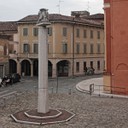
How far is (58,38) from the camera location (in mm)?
55344

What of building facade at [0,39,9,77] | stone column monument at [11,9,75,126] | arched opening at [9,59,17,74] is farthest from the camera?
arched opening at [9,59,17,74]

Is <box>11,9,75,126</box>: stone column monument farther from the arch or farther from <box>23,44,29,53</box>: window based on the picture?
<box>23,44,29,53</box>: window

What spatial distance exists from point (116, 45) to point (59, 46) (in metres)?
25.4

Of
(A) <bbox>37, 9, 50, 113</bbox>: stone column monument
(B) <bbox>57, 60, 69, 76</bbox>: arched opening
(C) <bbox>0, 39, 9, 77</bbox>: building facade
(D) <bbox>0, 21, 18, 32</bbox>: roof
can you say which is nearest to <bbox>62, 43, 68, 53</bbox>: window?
(B) <bbox>57, 60, 69, 76</bbox>: arched opening

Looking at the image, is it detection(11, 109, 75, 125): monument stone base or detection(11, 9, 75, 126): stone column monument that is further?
detection(11, 9, 75, 126): stone column monument

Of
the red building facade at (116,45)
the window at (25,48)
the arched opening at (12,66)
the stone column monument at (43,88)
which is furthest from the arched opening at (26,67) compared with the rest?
the stone column monument at (43,88)

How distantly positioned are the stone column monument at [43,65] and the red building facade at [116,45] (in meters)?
11.4

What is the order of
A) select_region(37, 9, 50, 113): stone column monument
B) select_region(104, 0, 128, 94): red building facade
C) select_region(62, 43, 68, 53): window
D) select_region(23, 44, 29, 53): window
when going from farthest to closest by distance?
select_region(23, 44, 29, 53): window
select_region(62, 43, 68, 53): window
select_region(104, 0, 128, 94): red building facade
select_region(37, 9, 50, 113): stone column monument

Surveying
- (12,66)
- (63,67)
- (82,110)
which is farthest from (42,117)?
(12,66)

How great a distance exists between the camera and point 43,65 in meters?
20.6

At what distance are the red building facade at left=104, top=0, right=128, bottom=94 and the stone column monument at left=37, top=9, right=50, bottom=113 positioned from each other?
1143 centimetres

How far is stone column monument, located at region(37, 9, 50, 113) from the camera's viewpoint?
2045 centimetres

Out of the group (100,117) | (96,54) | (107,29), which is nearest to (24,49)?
(96,54)

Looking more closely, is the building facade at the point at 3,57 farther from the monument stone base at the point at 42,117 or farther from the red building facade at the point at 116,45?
the monument stone base at the point at 42,117
